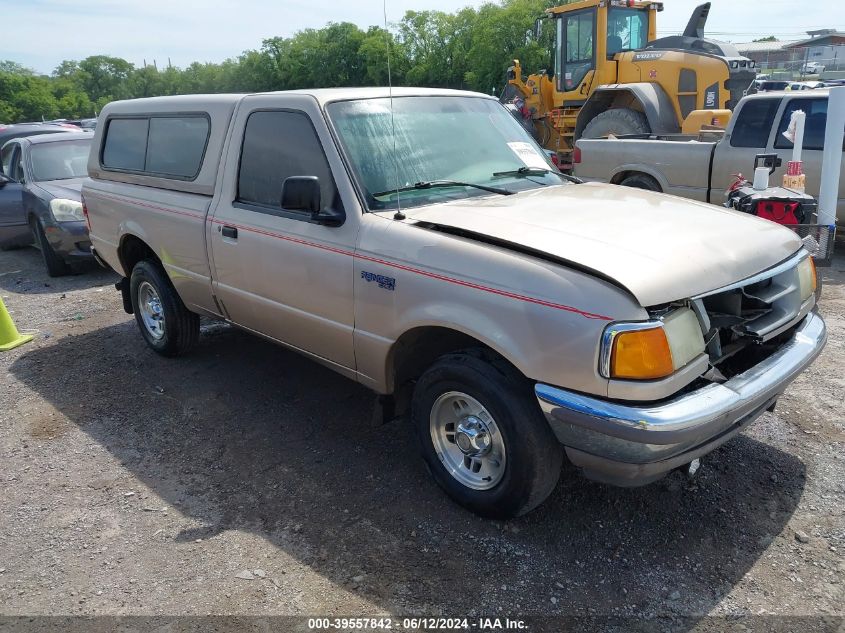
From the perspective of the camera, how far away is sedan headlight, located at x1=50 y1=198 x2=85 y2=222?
336 inches

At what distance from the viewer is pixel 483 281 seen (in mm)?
2998

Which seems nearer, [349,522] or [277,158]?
[349,522]

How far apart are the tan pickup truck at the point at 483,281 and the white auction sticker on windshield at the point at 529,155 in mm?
16

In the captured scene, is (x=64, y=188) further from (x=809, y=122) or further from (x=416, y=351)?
(x=809, y=122)

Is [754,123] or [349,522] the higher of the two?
[754,123]

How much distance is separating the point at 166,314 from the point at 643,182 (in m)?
6.47

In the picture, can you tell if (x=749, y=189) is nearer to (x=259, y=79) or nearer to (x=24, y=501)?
(x=24, y=501)

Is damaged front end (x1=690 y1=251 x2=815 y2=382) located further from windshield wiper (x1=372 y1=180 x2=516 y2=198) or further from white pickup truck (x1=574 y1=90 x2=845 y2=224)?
white pickup truck (x1=574 y1=90 x2=845 y2=224)

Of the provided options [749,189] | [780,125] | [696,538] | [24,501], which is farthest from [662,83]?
[24,501]

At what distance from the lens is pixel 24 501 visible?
12.4 ft

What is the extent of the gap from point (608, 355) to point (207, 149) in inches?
128

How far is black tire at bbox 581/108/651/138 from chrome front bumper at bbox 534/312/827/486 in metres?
10.5

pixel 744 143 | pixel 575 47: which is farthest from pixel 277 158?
pixel 575 47

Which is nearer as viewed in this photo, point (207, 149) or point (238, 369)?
point (207, 149)
